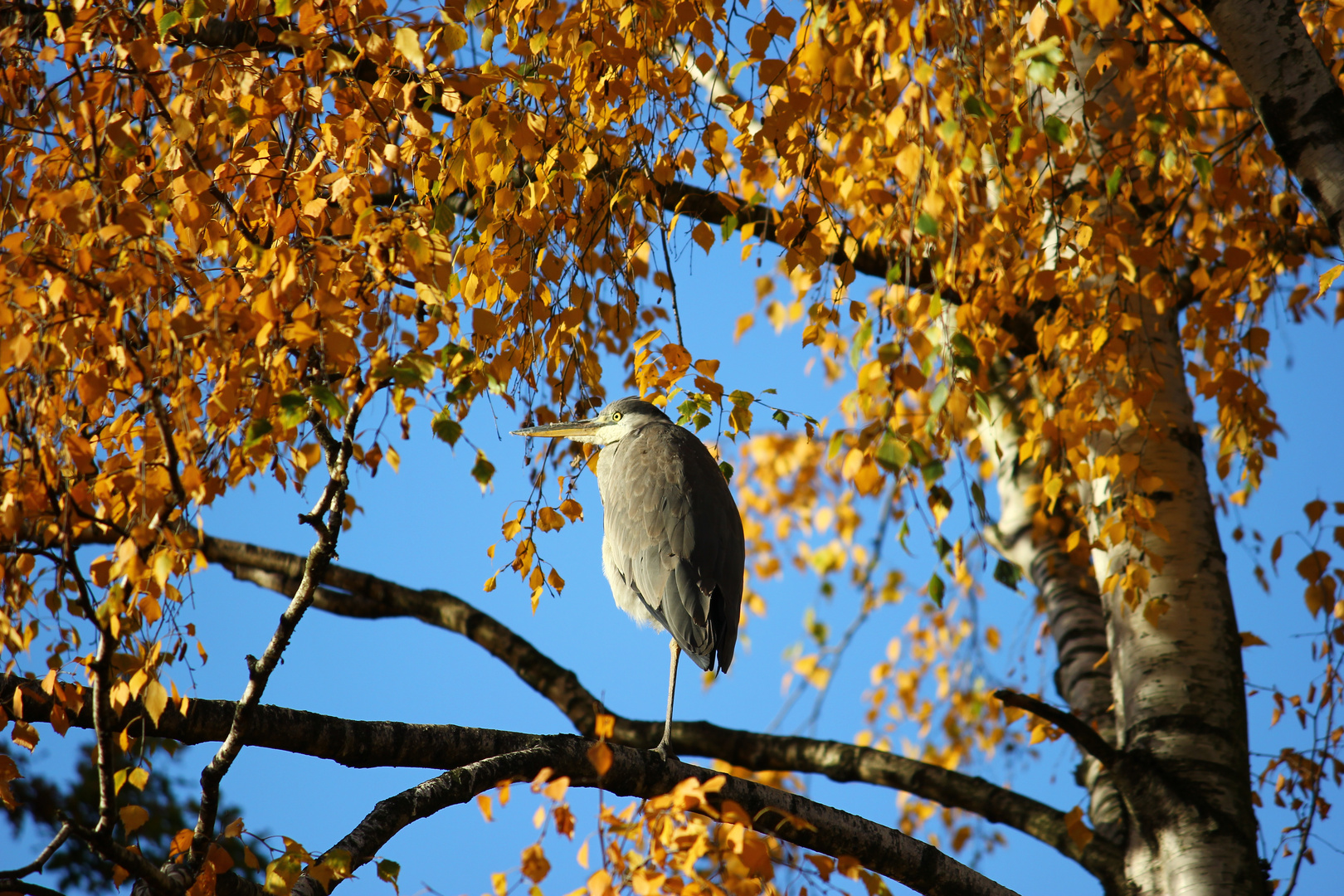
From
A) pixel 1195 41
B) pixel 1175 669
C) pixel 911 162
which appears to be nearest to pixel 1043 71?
pixel 911 162

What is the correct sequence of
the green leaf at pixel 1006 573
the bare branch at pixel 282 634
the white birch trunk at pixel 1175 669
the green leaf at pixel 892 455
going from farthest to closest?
1. the green leaf at pixel 1006 573
2. the white birch trunk at pixel 1175 669
3. the green leaf at pixel 892 455
4. the bare branch at pixel 282 634

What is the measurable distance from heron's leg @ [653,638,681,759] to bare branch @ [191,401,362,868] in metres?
1.43

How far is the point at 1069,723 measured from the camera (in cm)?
322

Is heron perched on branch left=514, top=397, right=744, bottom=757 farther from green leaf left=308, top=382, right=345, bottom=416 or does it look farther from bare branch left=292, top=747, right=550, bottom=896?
green leaf left=308, top=382, right=345, bottom=416

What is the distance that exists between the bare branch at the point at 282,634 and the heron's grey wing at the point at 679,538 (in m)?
1.63

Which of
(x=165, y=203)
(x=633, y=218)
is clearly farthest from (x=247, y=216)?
(x=633, y=218)

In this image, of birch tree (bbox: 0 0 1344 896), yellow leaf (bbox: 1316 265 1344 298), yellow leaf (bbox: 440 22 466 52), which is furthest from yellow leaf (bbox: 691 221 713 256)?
yellow leaf (bbox: 1316 265 1344 298)

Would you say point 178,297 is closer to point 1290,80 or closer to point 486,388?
point 486,388

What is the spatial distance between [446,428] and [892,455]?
1213 millimetres

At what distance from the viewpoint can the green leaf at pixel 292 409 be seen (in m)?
1.96

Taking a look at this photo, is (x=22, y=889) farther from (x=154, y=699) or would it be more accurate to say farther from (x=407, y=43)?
(x=407, y=43)

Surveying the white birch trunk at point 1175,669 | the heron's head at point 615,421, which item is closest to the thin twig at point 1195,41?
the white birch trunk at point 1175,669

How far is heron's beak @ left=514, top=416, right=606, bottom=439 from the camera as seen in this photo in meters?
3.96

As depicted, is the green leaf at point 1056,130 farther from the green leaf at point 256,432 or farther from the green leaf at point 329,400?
the green leaf at point 256,432
